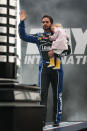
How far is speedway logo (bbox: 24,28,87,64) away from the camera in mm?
5828

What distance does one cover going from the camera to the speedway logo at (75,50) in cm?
583

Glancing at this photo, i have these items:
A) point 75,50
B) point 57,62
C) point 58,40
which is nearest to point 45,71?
point 57,62

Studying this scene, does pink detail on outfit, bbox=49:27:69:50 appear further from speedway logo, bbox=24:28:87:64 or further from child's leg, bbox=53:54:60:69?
speedway logo, bbox=24:28:87:64

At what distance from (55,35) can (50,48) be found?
22 cm

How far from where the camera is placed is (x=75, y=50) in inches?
233

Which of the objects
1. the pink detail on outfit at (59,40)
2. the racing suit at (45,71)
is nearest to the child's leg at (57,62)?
the racing suit at (45,71)

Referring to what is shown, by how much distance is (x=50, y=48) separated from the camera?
11.7ft

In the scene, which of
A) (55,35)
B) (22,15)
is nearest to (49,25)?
(55,35)

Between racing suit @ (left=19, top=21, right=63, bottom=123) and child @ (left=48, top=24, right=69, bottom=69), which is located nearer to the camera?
child @ (left=48, top=24, right=69, bottom=69)

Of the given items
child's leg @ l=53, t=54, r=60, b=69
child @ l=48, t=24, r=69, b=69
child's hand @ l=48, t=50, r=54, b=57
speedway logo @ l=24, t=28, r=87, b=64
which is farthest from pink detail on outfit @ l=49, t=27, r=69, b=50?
speedway logo @ l=24, t=28, r=87, b=64

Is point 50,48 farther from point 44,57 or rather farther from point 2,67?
point 2,67

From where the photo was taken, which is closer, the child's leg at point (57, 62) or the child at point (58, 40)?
the child at point (58, 40)

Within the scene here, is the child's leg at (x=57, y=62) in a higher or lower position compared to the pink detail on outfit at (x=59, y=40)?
lower

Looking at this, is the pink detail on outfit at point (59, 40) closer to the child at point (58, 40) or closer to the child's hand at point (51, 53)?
the child at point (58, 40)
